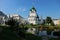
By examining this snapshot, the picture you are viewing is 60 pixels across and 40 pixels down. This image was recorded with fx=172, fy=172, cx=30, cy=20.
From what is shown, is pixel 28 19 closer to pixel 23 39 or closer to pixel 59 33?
pixel 59 33

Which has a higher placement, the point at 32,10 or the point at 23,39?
the point at 32,10

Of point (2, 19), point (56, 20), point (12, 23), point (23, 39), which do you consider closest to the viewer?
point (23, 39)

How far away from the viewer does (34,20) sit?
86.1 metres

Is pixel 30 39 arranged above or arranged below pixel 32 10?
below

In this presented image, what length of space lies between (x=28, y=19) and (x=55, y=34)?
2435 inches

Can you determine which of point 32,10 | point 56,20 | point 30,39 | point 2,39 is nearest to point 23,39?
point 30,39

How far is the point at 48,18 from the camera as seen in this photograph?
215 feet

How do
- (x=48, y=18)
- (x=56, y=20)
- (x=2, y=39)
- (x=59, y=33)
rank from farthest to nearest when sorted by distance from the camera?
(x=56, y=20) → (x=48, y=18) → (x=59, y=33) → (x=2, y=39)

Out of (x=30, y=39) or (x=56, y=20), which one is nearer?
(x=30, y=39)

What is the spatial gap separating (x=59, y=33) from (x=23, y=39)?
927 cm

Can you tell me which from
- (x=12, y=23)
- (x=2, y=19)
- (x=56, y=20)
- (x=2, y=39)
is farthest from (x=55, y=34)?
(x=56, y=20)

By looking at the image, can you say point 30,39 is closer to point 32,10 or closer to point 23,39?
point 23,39

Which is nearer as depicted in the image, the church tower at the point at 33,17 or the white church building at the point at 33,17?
the white church building at the point at 33,17

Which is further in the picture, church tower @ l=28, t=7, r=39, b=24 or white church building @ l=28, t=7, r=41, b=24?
church tower @ l=28, t=7, r=39, b=24
